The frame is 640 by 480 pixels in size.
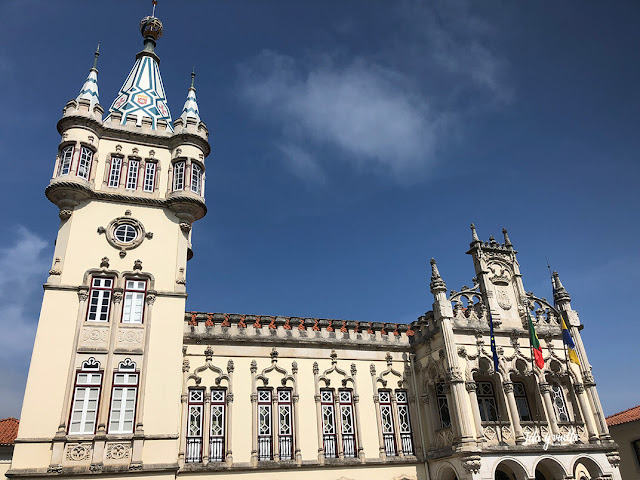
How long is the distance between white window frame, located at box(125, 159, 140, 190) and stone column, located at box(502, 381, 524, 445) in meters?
20.3

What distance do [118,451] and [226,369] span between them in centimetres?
587

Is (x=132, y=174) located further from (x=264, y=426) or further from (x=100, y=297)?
(x=264, y=426)

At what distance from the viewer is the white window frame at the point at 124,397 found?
19.3 m

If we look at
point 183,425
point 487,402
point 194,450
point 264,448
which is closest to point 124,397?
point 183,425

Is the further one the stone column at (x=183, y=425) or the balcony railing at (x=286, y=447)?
the balcony railing at (x=286, y=447)

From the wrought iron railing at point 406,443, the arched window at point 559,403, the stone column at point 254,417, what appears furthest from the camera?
the arched window at point 559,403

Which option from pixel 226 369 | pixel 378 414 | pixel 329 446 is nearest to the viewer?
pixel 226 369

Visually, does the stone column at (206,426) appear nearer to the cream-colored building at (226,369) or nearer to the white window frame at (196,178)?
the cream-colored building at (226,369)

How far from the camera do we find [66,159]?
2305cm

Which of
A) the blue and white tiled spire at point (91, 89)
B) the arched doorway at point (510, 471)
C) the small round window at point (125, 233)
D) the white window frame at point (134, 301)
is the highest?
the blue and white tiled spire at point (91, 89)

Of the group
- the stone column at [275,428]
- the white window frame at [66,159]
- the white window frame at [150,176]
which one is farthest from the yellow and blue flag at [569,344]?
the white window frame at [66,159]

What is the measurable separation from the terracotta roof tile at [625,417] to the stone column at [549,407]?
1256 centimetres

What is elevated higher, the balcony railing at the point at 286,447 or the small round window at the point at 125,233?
the small round window at the point at 125,233

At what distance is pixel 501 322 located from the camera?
25.8m
